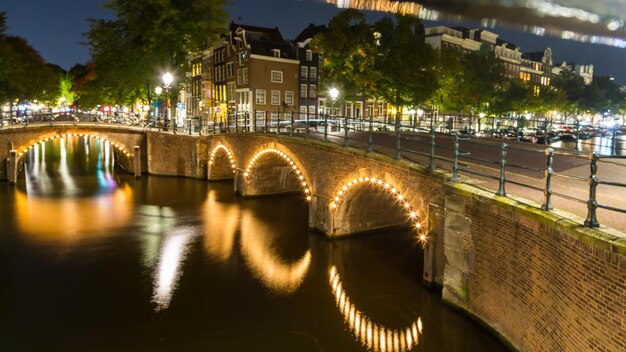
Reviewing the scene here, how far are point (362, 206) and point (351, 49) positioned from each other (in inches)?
746

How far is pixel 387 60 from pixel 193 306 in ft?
89.3

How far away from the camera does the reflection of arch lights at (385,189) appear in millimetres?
13516

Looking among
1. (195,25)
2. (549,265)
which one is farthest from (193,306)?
(195,25)

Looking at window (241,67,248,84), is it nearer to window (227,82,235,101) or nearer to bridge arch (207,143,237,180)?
window (227,82,235,101)

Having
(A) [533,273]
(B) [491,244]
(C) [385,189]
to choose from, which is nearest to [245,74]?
(C) [385,189]

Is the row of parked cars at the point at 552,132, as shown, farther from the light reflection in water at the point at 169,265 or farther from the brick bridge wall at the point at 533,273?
the light reflection in water at the point at 169,265


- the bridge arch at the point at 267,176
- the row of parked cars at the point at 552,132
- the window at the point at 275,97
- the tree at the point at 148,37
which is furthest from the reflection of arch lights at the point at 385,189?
the window at the point at 275,97

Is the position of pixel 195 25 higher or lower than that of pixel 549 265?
higher

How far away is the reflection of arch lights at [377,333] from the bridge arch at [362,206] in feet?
13.9

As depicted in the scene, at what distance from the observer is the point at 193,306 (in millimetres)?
12703

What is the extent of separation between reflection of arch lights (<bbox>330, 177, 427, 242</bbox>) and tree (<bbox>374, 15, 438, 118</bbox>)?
20.4m

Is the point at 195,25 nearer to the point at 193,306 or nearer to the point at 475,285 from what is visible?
the point at 193,306

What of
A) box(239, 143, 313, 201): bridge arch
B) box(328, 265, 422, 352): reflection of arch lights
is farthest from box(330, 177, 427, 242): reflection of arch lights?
box(239, 143, 313, 201): bridge arch

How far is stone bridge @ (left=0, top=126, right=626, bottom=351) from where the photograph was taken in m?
6.99
